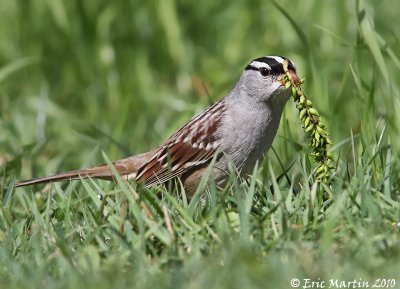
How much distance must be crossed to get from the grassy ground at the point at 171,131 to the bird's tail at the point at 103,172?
100mm

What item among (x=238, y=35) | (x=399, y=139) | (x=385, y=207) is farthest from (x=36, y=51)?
(x=385, y=207)

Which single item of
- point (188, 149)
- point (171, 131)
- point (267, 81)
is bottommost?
point (171, 131)

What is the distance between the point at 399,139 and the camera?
4.50 metres

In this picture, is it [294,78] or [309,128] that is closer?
[309,128]

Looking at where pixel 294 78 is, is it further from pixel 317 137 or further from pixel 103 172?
pixel 103 172

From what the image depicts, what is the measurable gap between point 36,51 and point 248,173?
3.42 m

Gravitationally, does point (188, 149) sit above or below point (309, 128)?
below

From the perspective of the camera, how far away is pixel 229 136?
5.06 meters

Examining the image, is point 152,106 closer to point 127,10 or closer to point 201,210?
point 127,10

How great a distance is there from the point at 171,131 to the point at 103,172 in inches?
47.9

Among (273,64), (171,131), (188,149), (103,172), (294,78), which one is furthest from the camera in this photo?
(171,131)

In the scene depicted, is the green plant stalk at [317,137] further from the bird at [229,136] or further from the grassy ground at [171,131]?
the bird at [229,136]

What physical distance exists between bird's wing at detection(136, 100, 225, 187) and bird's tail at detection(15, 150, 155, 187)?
0.47ft

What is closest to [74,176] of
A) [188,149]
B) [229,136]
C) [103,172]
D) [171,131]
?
[103,172]
